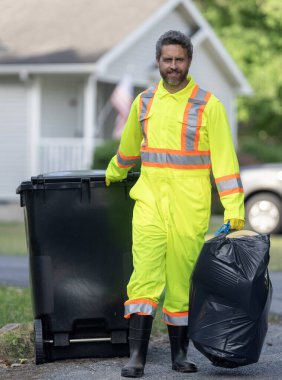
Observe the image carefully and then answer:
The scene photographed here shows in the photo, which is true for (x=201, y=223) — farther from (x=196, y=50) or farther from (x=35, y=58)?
(x=196, y=50)

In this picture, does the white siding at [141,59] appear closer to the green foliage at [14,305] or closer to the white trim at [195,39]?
the white trim at [195,39]

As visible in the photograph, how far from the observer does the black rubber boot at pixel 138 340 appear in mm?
6273

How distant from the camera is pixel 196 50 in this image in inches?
1118

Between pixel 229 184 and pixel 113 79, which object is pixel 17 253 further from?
pixel 113 79

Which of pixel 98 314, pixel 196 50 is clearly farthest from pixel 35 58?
pixel 98 314

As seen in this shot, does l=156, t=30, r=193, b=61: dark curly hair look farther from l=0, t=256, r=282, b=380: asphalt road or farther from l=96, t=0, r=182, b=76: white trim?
l=96, t=0, r=182, b=76: white trim

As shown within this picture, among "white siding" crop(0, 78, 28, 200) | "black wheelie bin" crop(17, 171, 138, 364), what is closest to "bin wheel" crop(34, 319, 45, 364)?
"black wheelie bin" crop(17, 171, 138, 364)

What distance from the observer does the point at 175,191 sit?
20.6 feet

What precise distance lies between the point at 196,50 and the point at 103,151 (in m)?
8.21

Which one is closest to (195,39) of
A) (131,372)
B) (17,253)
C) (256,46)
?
(256,46)

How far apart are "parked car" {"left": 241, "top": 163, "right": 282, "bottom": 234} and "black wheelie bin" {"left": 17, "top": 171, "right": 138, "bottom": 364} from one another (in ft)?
34.9

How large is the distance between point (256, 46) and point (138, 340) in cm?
2764

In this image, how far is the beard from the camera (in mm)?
6273

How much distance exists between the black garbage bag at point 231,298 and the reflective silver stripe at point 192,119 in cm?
55
